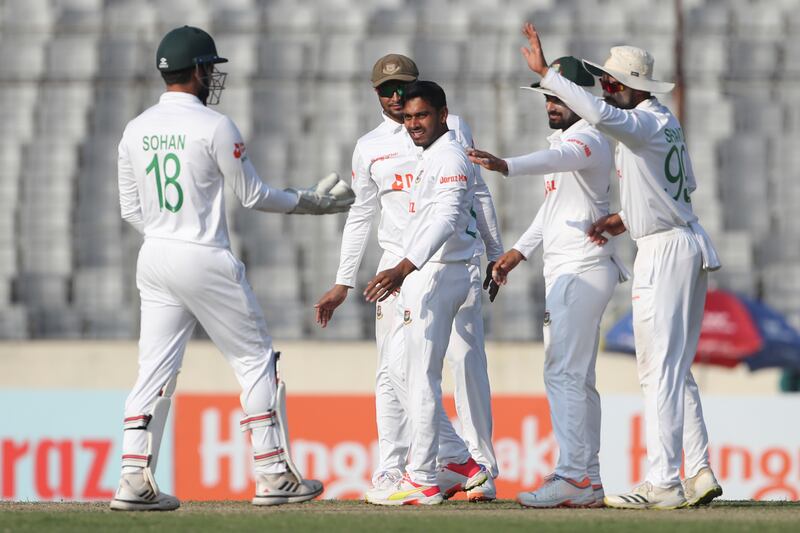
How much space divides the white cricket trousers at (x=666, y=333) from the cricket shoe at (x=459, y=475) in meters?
1.03

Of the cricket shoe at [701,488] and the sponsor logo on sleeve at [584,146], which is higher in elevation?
the sponsor logo on sleeve at [584,146]

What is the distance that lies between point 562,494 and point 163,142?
7.81ft

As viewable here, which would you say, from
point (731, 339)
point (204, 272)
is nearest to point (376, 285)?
point (204, 272)

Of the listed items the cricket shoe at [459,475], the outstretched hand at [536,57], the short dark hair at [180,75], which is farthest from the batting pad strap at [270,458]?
the outstretched hand at [536,57]

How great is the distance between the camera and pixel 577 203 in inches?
271

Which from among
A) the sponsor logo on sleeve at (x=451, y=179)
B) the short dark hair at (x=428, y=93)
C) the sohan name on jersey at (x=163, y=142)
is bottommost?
the sponsor logo on sleeve at (x=451, y=179)

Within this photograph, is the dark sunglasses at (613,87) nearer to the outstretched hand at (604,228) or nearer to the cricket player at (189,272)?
the outstretched hand at (604,228)

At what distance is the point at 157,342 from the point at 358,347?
330 inches

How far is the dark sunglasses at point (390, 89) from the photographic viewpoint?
7.45 m

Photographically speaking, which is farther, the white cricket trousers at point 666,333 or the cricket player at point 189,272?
the white cricket trousers at point 666,333

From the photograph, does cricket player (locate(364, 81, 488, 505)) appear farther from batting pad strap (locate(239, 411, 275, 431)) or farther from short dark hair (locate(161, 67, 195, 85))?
short dark hair (locate(161, 67, 195, 85))

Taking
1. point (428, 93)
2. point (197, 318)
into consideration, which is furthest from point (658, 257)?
point (197, 318)

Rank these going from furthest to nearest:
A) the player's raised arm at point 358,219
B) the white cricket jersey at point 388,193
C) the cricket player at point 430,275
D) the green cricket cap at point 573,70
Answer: the player's raised arm at point 358,219 < the white cricket jersey at point 388,193 < the green cricket cap at point 573,70 < the cricket player at point 430,275

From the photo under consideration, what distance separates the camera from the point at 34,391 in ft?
38.0
